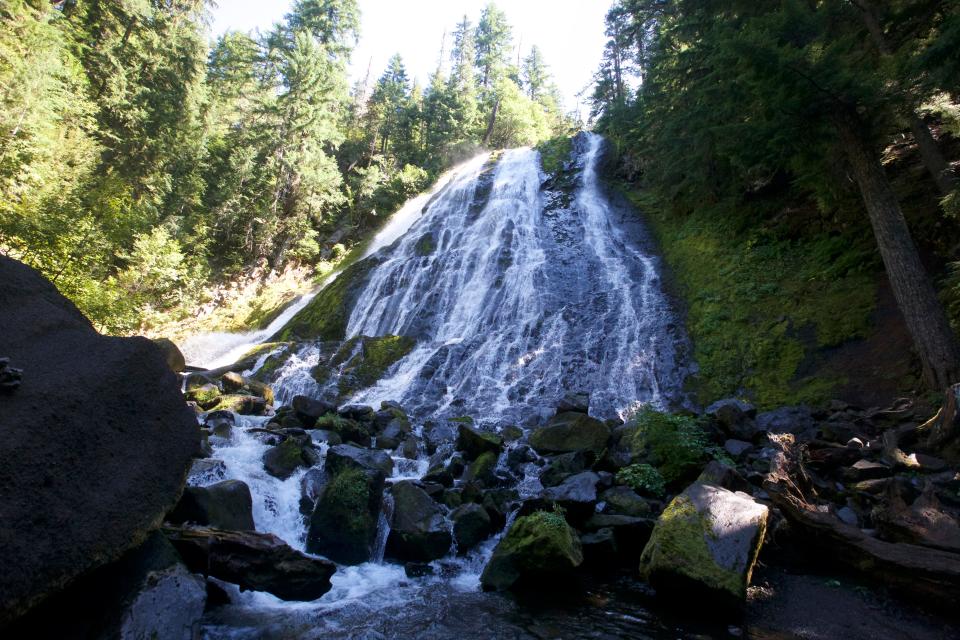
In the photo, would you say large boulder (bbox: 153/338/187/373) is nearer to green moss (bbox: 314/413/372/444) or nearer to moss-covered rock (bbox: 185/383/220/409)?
moss-covered rock (bbox: 185/383/220/409)

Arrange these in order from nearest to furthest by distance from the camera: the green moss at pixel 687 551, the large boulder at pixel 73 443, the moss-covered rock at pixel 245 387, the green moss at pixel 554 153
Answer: the large boulder at pixel 73 443 < the green moss at pixel 687 551 < the moss-covered rock at pixel 245 387 < the green moss at pixel 554 153

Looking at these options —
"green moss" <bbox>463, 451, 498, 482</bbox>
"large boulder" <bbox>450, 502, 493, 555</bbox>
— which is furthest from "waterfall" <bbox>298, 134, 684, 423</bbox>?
"large boulder" <bbox>450, 502, 493, 555</bbox>

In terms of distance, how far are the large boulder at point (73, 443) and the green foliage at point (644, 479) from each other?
6.24 metres

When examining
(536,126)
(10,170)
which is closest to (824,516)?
(10,170)

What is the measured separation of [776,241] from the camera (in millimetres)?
15461

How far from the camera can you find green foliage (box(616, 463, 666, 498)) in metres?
7.77

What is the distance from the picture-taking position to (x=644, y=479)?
7.86 meters

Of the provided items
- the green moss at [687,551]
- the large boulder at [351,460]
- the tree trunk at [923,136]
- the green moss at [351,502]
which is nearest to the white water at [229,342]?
the large boulder at [351,460]

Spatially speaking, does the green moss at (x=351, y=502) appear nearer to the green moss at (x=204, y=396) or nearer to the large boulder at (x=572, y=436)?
the large boulder at (x=572, y=436)

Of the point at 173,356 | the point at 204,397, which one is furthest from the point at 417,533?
the point at 173,356

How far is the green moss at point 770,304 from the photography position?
11844 mm

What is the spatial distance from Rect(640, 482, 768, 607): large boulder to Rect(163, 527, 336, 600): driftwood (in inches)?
156

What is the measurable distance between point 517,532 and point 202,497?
4.01 meters

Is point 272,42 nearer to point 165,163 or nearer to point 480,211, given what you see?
point 165,163
